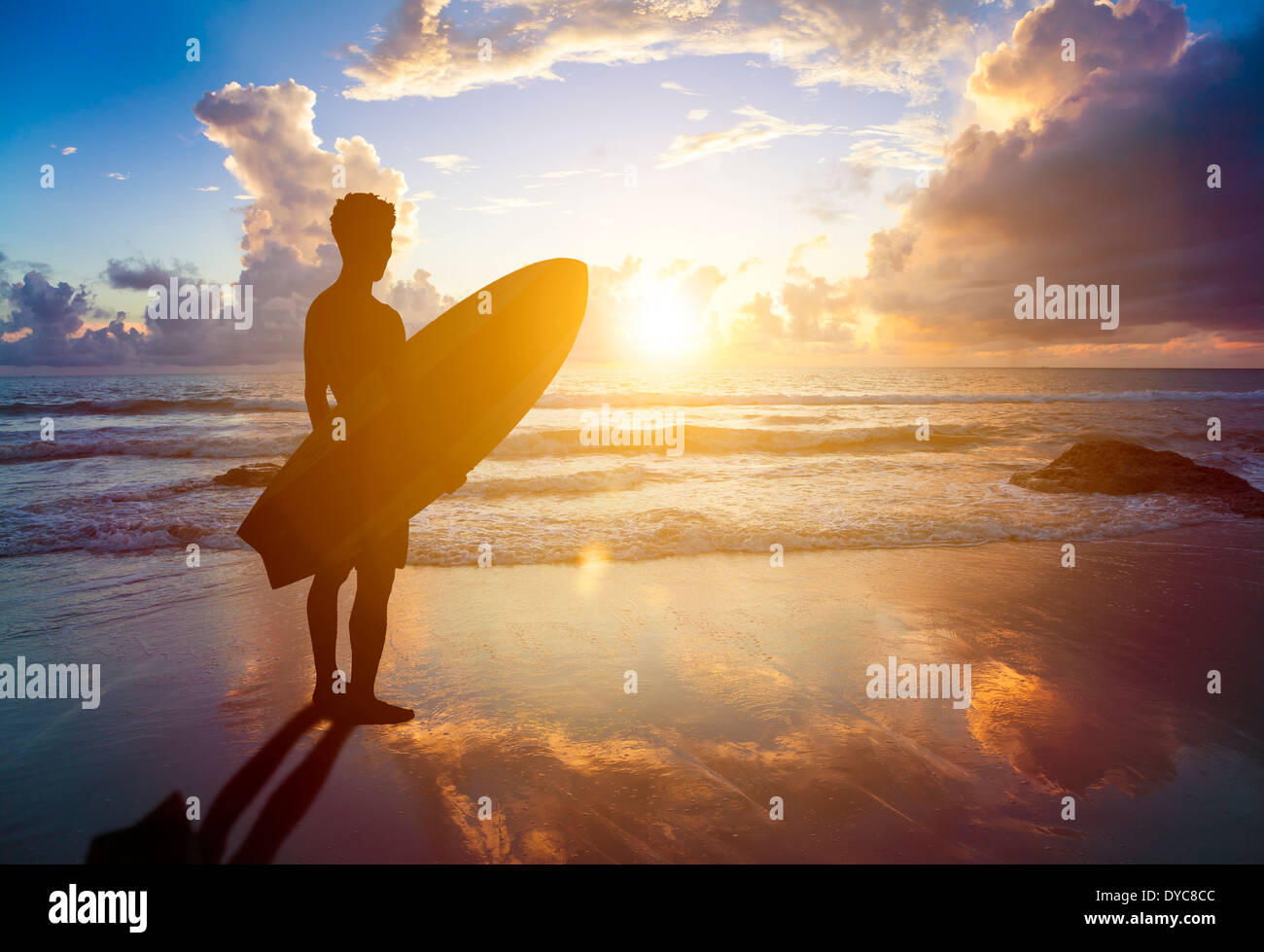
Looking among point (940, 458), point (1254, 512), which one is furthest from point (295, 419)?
point (1254, 512)

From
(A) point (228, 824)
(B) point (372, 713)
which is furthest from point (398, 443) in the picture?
(A) point (228, 824)

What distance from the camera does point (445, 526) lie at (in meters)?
8.52

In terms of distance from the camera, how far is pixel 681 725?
3.50m

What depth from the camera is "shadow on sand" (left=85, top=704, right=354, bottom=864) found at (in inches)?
101

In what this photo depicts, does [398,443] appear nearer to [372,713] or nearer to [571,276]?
[372,713]

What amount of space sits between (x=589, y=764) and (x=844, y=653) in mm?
2107

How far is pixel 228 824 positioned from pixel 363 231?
278cm

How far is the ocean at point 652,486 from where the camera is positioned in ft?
25.7

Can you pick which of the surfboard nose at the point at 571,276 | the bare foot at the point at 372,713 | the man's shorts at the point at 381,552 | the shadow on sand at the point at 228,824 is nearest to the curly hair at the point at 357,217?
the surfboard nose at the point at 571,276

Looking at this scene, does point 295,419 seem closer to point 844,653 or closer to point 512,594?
point 512,594

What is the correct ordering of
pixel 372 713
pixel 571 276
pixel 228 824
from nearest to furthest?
1. pixel 228 824
2. pixel 372 713
3. pixel 571 276

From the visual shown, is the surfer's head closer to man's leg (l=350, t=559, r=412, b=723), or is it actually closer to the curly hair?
the curly hair

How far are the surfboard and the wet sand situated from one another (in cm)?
107
